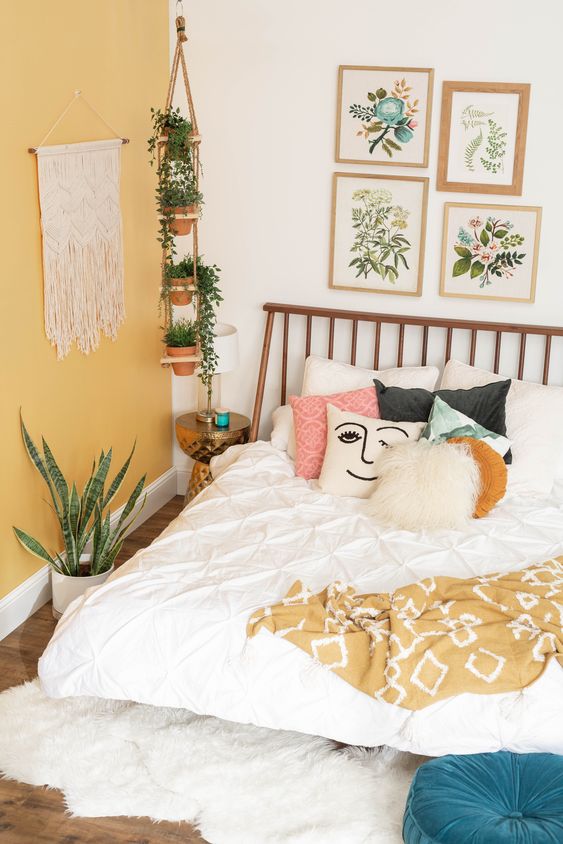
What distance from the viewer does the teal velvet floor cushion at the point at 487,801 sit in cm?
207

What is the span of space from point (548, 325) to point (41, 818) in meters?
2.79

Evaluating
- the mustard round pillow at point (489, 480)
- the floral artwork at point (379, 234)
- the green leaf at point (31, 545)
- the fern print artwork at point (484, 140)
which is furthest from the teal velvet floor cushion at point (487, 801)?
the fern print artwork at point (484, 140)

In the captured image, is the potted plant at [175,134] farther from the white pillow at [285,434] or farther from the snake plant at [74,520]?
the snake plant at [74,520]

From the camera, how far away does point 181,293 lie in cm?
408

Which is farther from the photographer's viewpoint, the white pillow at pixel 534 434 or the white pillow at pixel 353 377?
the white pillow at pixel 353 377

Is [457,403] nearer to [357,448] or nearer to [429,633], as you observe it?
[357,448]

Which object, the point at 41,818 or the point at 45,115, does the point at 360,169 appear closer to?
the point at 45,115

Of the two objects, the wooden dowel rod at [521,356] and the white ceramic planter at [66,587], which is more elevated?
the wooden dowel rod at [521,356]

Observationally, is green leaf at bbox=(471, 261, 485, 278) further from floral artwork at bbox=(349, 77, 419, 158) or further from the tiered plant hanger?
the tiered plant hanger

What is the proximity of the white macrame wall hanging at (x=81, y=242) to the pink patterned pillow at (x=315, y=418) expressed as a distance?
895 mm

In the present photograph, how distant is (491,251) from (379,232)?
502mm

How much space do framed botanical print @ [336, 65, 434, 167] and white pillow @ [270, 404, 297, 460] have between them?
1.17 meters

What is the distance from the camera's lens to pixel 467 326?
160 inches

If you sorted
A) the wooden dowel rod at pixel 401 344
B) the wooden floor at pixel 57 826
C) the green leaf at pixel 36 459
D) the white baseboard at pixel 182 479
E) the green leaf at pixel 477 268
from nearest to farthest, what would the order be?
the wooden floor at pixel 57 826, the green leaf at pixel 36 459, the green leaf at pixel 477 268, the wooden dowel rod at pixel 401 344, the white baseboard at pixel 182 479
